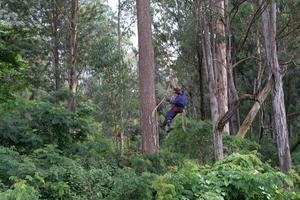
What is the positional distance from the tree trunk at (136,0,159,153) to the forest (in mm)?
28

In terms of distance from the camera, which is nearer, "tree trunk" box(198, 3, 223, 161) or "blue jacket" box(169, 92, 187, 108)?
"tree trunk" box(198, 3, 223, 161)

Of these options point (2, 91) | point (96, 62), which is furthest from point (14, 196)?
point (96, 62)

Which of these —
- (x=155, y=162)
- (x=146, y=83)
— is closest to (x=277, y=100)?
(x=155, y=162)

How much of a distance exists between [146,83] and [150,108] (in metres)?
0.69

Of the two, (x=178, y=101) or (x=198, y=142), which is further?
(x=198, y=142)

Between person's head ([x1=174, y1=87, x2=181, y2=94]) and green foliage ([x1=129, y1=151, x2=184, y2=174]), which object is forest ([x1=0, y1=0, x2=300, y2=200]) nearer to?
green foliage ([x1=129, y1=151, x2=184, y2=174])

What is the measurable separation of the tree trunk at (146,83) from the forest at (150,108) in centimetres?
3

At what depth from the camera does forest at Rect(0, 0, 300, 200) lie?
→ 22.6 feet

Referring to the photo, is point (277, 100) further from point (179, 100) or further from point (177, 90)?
point (179, 100)

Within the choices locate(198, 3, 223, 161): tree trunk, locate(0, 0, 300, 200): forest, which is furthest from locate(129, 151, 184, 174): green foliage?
locate(198, 3, 223, 161): tree trunk

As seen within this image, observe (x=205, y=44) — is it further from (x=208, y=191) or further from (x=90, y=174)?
(x=208, y=191)

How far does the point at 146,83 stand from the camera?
1216cm

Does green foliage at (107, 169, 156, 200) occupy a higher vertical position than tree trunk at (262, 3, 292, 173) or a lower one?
lower

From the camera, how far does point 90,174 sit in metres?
8.27
